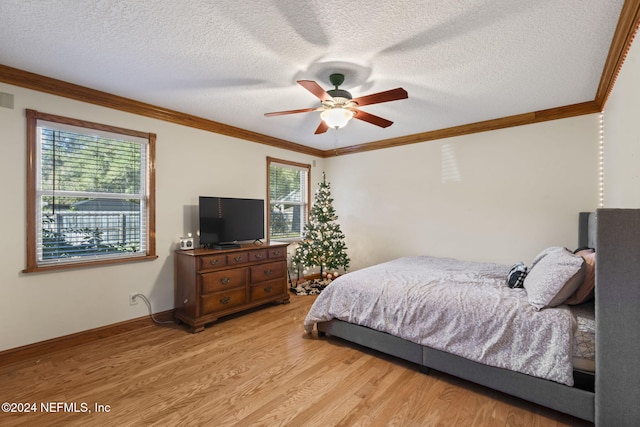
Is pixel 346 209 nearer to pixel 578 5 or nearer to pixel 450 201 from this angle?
pixel 450 201

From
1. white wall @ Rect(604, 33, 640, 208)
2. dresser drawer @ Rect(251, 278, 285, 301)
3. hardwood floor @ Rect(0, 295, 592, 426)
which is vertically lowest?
hardwood floor @ Rect(0, 295, 592, 426)

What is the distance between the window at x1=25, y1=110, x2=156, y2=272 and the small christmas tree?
7.44 ft

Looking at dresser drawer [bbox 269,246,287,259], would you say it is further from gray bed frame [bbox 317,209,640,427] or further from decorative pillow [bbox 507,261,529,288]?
gray bed frame [bbox 317,209,640,427]

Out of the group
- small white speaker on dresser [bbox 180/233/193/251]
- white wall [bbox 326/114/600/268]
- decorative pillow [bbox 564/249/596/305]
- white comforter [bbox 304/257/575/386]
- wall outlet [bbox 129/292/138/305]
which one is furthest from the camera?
small white speaker on dresser [bbox 180/233/193/251]

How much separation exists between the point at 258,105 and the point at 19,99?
209 cm

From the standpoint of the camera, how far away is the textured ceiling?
1807mm

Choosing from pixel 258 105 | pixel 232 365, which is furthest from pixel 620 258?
pixel 258 105

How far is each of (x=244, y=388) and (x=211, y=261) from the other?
156 centimetres

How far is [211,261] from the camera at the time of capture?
134 inches

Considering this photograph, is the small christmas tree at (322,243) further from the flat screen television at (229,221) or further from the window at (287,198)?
the flat screen television at (229,221)

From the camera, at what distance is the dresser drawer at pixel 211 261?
330cm

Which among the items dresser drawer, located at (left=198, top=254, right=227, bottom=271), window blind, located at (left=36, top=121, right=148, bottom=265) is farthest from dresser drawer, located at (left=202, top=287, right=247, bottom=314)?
window blind, located at (left=36, top=121, right=148, bottom=265)

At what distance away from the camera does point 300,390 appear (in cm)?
218

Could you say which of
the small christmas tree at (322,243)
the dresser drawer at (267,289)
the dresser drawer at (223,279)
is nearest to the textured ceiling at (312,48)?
the dresser drawer at (223,279)
